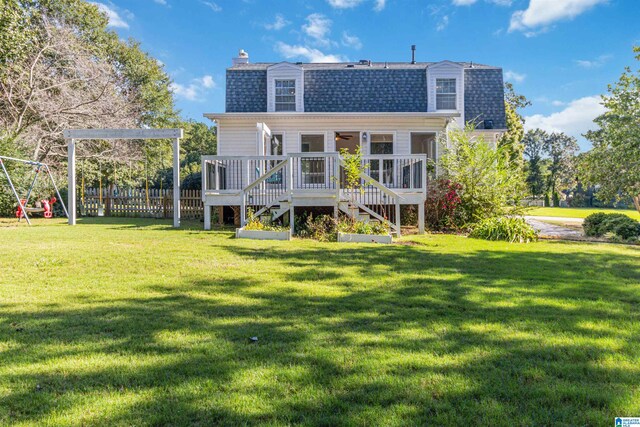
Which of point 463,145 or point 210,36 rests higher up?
point 210,36

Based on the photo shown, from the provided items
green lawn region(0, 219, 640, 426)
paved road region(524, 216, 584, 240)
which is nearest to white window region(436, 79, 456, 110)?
paved road region(524, 216, 584, 240)

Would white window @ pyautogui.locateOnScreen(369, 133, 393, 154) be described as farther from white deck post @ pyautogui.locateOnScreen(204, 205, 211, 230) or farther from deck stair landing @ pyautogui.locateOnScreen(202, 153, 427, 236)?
white deck post @ pyautogui.locateOnScreen(204, 205, 211, 230)

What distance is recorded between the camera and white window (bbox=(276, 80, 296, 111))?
15.2 metres

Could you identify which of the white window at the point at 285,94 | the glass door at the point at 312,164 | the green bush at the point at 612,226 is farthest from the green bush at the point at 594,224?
the white window at the point at 285,94

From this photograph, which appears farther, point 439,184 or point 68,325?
point 439,184

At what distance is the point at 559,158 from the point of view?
5459 cm

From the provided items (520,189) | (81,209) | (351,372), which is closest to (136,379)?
(351,372)

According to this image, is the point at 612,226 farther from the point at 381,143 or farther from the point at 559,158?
the point at 559,158

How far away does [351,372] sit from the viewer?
2.37m

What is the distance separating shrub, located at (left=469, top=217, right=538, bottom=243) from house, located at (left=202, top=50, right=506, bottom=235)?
2.08 meters

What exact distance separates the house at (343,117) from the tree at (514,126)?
5.36 meters

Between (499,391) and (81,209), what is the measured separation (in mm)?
18400

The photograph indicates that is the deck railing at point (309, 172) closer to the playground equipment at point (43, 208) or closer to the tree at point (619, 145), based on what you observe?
the tree at point (619, 145)

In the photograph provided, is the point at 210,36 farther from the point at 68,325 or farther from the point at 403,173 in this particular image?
the point at 68,325
